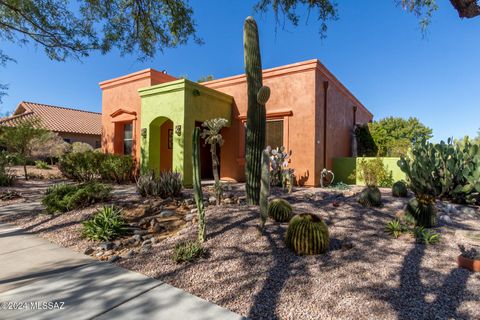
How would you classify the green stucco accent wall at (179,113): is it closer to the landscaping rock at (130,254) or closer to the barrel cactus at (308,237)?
the landscaping rock at (130,254)

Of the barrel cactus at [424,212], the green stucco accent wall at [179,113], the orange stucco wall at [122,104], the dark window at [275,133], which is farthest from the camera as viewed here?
the orange stucco wall at [122,104]

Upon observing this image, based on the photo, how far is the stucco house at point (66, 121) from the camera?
22656 millimetres

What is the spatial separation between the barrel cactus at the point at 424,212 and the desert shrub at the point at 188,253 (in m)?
4.34

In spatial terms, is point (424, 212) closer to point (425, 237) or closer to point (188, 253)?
point (425, 237)

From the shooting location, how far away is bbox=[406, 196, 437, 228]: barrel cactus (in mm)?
5020

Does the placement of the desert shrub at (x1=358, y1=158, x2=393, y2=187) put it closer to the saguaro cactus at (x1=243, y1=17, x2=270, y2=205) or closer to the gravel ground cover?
the gravel ground cover

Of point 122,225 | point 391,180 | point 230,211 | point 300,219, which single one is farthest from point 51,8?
point 391,180

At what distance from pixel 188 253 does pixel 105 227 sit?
2.00 metres

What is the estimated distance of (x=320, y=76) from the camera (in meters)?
11.2

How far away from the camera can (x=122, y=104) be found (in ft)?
45.0

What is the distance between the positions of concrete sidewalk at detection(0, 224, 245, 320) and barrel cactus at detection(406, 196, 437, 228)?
14.8ft

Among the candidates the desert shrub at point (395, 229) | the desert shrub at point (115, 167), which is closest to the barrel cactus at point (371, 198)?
the desert shrub at point (395, 229)

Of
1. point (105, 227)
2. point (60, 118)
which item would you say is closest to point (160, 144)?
point (105, 227)

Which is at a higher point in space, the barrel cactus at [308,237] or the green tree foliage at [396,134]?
the green tree foliage at [396,134]
